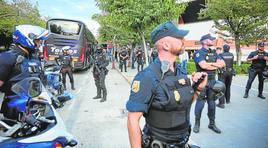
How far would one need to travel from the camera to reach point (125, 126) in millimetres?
7145

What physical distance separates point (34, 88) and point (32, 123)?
0.88 feet

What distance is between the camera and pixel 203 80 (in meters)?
2.75

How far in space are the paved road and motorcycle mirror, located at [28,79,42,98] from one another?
317 cm

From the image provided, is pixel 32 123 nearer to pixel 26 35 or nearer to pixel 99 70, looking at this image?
pixel 26 35

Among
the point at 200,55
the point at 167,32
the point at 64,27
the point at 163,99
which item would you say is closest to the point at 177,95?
the point at 163,99

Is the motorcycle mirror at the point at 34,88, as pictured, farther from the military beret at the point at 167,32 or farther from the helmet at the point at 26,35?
the military beret at the point at 167,32

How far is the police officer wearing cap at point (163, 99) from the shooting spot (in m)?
2.39

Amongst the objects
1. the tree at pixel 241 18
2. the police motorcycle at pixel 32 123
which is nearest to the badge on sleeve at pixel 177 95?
the police motorcycle at pixel 32 123

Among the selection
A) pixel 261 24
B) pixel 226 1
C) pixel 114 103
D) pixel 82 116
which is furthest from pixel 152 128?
pixel 261 24

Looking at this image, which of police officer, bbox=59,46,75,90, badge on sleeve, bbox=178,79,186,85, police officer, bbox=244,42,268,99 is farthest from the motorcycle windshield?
police officer, bbox=59,46,75,90

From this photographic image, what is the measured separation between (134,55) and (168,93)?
24.0 metres

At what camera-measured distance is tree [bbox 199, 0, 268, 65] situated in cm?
2180

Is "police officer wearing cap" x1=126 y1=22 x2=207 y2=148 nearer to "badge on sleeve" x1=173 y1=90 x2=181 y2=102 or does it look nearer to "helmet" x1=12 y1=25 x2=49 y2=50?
"badge on sleeve" x1=173 y1=90 x2=181 y2=102

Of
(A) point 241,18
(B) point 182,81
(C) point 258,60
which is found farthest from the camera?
(A) point 241,18
